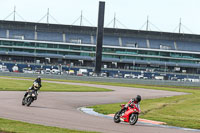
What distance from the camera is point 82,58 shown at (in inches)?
5064

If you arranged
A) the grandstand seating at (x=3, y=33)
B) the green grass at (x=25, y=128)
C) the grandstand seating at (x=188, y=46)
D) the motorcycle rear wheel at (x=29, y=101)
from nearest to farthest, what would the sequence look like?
the green grass at (x=25, y=128)
the motorcycle rear wheel at (x=29, y=101)
the grandstand seating at (x=3, y=33)
the grandstand seating at (x=188, y=46)

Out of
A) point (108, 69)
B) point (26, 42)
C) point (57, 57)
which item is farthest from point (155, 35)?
point (26, 42)

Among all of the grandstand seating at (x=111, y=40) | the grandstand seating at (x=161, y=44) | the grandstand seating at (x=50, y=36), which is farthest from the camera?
the grandstand seating at (x=161, y=44)

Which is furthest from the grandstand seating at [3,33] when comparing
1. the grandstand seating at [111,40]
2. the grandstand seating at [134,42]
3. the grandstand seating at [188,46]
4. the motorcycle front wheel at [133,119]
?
the motorcycle front wheel at [133,119]

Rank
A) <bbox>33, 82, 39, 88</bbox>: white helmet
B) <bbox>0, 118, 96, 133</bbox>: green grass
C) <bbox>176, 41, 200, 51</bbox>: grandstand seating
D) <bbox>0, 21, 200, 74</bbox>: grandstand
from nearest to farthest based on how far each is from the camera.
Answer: <bbox>0, 118, 96, 133</bbox>: green grass, <bbox>33, 82, 39, 88</bbox>: white helmet, <bbox>0, 21, 200, 74</bbox>: grandstand, <bbox>176, 41, 200, 51</bbox>: grandstand seating

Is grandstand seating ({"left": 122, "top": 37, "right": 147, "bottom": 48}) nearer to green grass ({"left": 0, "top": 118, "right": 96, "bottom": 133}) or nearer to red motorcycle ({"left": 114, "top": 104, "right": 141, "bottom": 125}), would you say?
red motorcycle ({"left": 114, "top": 104, "right": 141, "bottom": 125})

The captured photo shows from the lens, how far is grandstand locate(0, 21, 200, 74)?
4983 inches

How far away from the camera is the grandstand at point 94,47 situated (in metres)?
127

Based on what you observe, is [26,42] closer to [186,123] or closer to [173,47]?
[173,47]

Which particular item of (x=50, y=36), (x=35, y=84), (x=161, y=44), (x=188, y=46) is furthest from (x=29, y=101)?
(x=188, y=46)

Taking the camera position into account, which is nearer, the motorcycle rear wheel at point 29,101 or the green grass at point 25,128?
the green grass at point 25,128

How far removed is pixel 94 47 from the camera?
12812 centimetres

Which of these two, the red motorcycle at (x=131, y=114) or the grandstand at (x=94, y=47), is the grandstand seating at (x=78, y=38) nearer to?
the grandstand at (x=94, y=47)

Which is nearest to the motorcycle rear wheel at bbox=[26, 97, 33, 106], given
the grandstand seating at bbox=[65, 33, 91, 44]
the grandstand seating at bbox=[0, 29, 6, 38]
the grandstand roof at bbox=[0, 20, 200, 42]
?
the grandstand seating at bbox=[65, 33, 91, 44]
